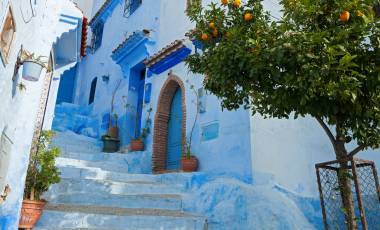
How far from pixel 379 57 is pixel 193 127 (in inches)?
211

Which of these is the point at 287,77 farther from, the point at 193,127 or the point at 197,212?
the point at 193,127

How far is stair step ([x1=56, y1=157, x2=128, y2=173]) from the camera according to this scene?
852cm

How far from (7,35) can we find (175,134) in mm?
6636

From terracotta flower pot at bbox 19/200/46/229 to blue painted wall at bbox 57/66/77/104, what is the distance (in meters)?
14.5

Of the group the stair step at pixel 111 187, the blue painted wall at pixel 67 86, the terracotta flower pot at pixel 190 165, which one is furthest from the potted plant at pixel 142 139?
the blue painted wall at pixel 67 86

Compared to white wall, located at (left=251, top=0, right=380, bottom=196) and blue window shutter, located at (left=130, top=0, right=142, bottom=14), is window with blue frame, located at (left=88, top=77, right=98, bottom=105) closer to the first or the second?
blue window shutter, located at (left=130, top=0, right=142, bottom=14)

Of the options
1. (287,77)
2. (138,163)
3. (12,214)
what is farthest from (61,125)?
(287,77)

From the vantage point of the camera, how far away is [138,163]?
396 inches

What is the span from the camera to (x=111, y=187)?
289 inches

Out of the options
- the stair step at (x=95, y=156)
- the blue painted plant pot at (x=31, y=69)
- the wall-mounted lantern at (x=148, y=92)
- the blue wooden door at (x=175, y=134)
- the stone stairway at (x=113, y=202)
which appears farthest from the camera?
the wall-mounted lantern at (x=148, y=92)

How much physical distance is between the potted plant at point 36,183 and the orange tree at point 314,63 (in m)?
3.00

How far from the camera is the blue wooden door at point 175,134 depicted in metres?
9.91

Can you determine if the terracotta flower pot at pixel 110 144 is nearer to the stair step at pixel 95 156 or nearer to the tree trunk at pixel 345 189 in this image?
the stair step at pixel 95 156

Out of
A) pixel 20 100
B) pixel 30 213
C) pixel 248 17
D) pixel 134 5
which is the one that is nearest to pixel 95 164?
pixel 30 213
